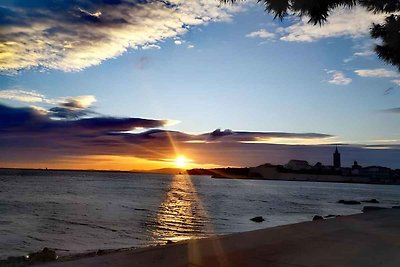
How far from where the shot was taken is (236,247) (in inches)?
245

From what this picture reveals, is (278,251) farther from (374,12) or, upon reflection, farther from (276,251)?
(374,12)

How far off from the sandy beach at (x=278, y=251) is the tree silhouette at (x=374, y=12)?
122 inches

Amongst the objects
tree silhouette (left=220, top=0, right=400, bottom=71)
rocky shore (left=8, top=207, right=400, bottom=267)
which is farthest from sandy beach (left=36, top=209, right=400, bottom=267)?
tree silhouette (left=220, top=0, right=400, bottom=71)

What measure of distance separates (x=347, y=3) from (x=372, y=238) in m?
4.64

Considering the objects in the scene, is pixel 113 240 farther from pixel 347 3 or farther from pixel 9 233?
pixel 347 3

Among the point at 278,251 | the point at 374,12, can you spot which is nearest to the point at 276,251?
the point at 278,251

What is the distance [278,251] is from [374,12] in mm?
3995

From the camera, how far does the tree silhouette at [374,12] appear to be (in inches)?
170

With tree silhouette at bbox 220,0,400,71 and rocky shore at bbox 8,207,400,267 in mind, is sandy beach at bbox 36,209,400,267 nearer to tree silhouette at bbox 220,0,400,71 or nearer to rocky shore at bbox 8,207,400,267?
rocky shore at bbox 8,207,400,267

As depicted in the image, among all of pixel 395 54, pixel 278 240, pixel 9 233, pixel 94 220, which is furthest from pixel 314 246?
pixel 94 220

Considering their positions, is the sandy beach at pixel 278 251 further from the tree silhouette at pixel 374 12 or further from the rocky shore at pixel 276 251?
the tree silhouette at pixel 374 12

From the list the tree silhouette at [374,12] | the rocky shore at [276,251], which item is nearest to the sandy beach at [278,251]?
the rocky shore at [276,251]

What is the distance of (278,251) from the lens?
595 centimetres

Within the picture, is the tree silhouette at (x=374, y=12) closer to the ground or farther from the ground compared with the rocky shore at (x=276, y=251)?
farther from the ground
